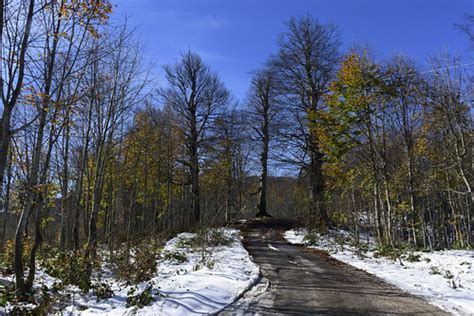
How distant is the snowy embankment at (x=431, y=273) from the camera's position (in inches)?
245

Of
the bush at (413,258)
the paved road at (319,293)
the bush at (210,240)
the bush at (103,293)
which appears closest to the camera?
the paved road at (319,293)

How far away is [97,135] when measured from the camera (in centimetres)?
1054

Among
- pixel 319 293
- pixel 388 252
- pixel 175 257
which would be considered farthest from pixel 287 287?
pixel 388 252

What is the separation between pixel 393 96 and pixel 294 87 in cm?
756

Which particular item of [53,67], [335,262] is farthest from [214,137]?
[53,67]

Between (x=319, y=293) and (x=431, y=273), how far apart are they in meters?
3.87

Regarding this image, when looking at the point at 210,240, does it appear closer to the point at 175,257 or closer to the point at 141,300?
the point at 175,257

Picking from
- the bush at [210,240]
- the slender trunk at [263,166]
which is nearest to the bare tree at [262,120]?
the slender trunk at [263,166]

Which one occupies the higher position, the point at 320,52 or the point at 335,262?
the point at 320,52

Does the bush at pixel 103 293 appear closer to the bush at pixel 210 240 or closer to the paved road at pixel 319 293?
the paved road at pixel 319 293

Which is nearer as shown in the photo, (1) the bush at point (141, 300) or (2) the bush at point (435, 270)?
(1) the bush at point (141, 300)

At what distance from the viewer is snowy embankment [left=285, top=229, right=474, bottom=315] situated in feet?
20.4

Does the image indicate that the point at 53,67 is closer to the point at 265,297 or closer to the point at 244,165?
the point at 265,297

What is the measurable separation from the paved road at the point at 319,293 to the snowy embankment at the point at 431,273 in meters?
0.37
